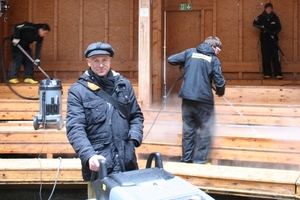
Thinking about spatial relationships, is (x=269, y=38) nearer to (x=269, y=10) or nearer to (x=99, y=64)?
(x=269, y=10)

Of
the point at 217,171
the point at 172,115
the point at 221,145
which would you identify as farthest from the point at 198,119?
the point at 172,115

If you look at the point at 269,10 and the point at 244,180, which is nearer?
the point at 244,180

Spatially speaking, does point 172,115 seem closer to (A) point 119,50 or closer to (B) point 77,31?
(A) point 119,50

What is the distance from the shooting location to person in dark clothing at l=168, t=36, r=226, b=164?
15.9 feet

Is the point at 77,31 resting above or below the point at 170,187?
above

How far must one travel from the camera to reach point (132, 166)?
2.70 meters

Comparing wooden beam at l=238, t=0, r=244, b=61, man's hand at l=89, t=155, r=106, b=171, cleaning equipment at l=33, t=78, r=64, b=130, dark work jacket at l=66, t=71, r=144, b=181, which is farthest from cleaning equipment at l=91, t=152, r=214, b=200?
wooden beam at l=238, t=0, r=244, b=61

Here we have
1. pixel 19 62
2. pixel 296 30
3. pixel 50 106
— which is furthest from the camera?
pixel 296 30

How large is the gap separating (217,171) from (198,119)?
958mm

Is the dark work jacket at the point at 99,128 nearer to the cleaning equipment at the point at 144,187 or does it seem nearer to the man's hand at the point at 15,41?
the cleaning equipment at the point at 144,187

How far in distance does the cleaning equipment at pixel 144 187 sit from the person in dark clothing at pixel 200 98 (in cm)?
250

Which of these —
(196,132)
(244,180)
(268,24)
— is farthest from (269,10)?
(244,180)

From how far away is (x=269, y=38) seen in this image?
340 inches

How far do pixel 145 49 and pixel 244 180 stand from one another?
3.51m
